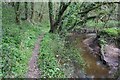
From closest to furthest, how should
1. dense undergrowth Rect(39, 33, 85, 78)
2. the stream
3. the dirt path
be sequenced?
the dirt path, dense undergrowth Rect(39, 33, 85, 78), the stream

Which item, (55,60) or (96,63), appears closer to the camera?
(55,60)

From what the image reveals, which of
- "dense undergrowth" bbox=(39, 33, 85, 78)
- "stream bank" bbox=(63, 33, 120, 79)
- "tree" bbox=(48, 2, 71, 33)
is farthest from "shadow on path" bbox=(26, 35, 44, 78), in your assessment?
"tree" bbox=(48, 2, 71, 33)

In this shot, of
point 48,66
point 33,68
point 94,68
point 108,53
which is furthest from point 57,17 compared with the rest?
point 33,68

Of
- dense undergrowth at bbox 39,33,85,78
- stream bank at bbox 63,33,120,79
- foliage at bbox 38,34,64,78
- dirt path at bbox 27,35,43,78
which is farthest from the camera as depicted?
stream bank at bbox 63,33,120,79

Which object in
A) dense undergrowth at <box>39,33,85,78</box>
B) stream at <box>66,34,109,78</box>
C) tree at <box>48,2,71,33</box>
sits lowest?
stream at <box>66,34,109,78</box>

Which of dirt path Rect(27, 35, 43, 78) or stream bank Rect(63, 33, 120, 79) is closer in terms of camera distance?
dirt path Rect(27, 35, 43, 78)

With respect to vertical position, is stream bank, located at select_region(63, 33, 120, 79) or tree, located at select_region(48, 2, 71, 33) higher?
tree, located at select_region(48, 2, 71, 33)

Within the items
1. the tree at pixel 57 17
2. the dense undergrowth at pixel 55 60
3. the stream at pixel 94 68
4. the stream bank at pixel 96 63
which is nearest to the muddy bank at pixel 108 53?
the stream bank at pixel 96 63

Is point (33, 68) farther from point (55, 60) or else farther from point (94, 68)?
point (94, 68)

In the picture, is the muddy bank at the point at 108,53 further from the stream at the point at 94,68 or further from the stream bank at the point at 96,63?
the stream at the point at 94,68

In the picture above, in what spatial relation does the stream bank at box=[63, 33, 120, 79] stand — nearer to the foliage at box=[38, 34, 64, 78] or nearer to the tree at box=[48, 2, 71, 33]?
the foliage at box=[38, 34, 64, 78]

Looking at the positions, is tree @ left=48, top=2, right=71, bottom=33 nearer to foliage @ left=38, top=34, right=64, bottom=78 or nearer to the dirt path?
foliage @ left=38, top=34, right=64, bottom=78

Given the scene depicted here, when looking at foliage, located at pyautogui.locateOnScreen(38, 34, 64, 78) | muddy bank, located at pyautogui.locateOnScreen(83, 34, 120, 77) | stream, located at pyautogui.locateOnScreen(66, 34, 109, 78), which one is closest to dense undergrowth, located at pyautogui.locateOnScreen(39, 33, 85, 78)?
foliage, located at pyautogui.locateOnScreen(38, 34, 64, 78)

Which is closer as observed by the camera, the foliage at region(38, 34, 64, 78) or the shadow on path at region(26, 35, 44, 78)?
the shadow on path at region(26, 35, 44, 78)
